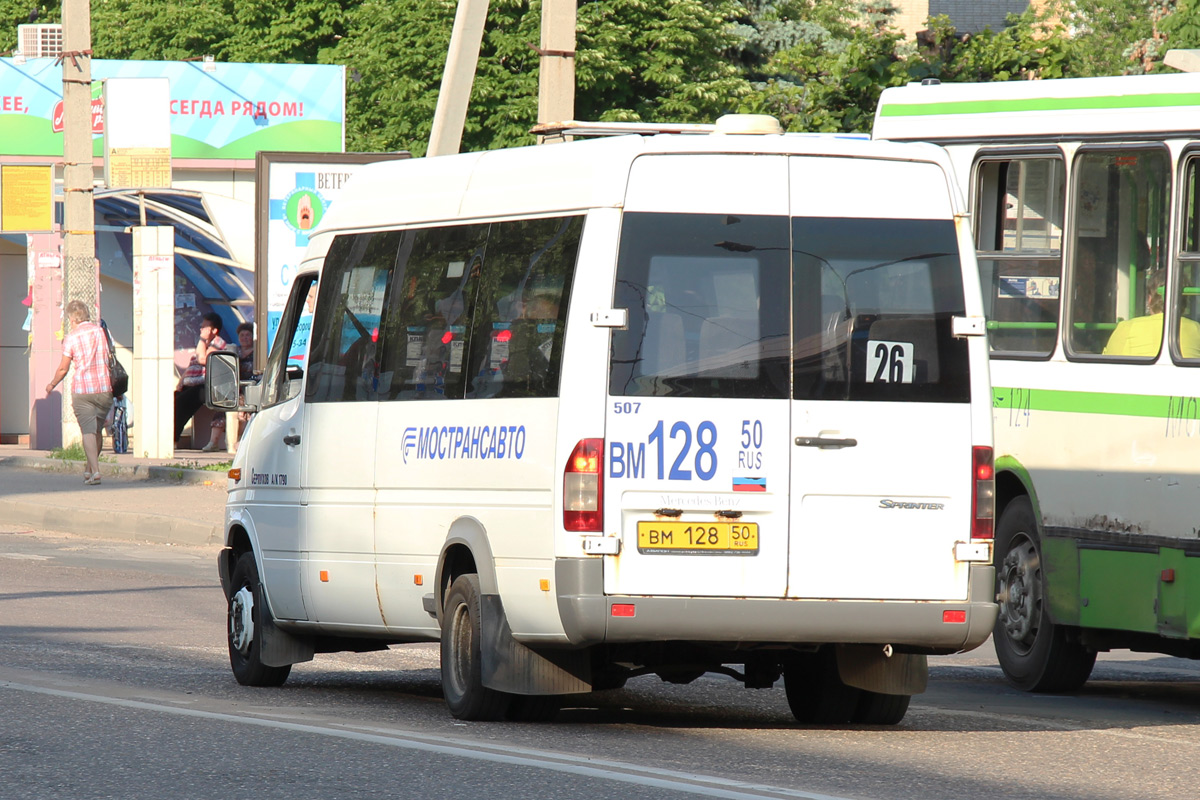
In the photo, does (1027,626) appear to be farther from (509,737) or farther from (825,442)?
(509,737)

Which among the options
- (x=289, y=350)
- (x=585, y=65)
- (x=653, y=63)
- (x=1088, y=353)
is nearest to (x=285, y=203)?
(x=289, y=350)

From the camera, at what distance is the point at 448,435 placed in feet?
28.0

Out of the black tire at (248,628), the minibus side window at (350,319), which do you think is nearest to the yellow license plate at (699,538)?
the minibus side window at (350,319)

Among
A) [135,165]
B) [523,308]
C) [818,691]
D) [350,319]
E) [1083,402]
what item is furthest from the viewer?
[135,165]

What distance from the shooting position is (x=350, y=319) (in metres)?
9.42

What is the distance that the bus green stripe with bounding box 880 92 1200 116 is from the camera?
9.75m

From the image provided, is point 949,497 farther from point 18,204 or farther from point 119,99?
point 18,204

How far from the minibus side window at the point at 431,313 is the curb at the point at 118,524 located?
9.41 m

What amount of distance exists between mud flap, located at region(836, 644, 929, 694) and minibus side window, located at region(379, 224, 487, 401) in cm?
196

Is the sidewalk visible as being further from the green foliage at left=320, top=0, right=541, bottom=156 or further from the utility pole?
the green foliage at left=320, top=0, right=541, bottom=156

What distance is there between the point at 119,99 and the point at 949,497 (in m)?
19.2

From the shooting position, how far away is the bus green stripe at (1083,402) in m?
9.62

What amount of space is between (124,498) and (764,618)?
47.0 ft

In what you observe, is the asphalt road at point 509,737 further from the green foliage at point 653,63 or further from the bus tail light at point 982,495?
the green foliage at point 653,63
